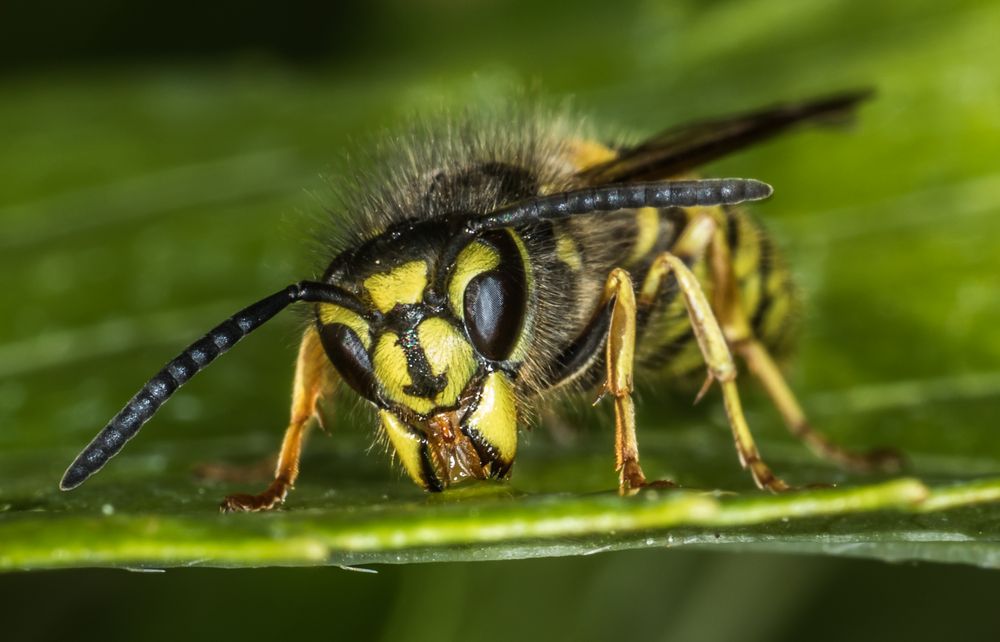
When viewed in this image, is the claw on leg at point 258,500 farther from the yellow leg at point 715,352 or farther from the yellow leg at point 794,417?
the yellow leg at point 794,417

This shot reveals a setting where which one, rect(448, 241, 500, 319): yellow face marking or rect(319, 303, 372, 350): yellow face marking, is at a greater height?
rect(448, 241, 500, 319): yellow face marking

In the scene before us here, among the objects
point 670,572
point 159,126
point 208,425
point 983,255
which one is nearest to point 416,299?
point 208,425

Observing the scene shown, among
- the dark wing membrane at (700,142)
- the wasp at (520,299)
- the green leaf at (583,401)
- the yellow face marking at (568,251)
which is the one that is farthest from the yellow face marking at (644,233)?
the green leaf at (583,401)

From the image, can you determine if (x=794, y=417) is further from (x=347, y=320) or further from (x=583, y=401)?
(x=347, y=320)

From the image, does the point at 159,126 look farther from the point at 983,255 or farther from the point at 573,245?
the point at 983,255

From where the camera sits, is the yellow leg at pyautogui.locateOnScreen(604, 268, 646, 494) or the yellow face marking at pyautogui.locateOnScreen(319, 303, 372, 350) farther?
the yellow leg at pyautogui.locateOnScreen(604, 268, 646, 494)

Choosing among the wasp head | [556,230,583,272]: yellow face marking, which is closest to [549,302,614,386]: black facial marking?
[556,230,583,272]: yellow face marking

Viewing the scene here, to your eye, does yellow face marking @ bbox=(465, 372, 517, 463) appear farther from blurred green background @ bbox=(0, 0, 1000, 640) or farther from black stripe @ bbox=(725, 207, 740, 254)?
black stripe @ bbox=(725, 207, 740, 254)
